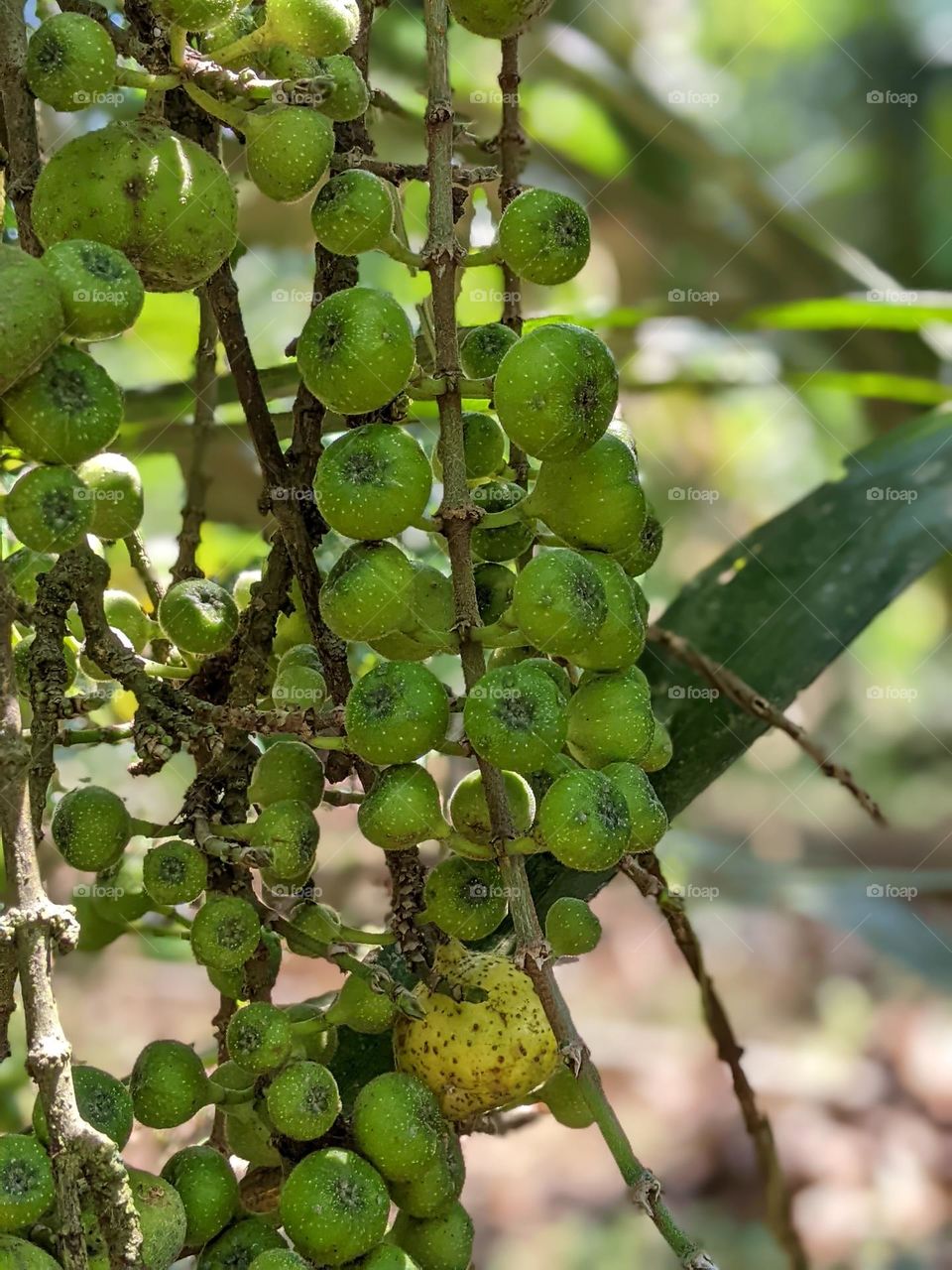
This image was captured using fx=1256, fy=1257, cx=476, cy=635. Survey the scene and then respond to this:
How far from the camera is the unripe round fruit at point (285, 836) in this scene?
0.76 meters

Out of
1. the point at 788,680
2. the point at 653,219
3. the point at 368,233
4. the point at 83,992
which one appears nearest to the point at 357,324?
the point at 368,233

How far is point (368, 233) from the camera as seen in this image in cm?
68

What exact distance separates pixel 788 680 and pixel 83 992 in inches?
73.6

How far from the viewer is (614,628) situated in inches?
28.7

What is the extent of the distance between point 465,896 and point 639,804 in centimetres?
12

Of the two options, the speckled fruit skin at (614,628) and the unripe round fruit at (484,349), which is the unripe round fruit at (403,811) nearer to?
the speckled fruit skin at (614,628)

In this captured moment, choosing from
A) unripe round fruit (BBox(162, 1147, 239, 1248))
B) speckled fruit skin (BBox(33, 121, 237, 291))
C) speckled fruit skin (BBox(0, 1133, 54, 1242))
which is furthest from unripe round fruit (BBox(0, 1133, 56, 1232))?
speckled fruit skin (BBox(33, 121, 237, 291))

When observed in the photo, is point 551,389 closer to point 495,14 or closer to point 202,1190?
point 495,14

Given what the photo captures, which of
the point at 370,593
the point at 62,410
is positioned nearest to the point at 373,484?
the point at 370,593

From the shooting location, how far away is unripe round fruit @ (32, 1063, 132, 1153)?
692 mm

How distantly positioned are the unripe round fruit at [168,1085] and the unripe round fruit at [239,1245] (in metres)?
0.07

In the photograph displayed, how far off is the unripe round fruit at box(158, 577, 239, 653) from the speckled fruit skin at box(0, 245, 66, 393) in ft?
0.79

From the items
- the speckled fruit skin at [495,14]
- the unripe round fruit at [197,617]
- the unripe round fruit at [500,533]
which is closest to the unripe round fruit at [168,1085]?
the unripe round fruit at [197,617]

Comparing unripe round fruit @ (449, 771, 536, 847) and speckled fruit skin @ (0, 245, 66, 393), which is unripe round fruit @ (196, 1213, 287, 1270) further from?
speckled fruit skin @ (0, 245, 66, 393)
